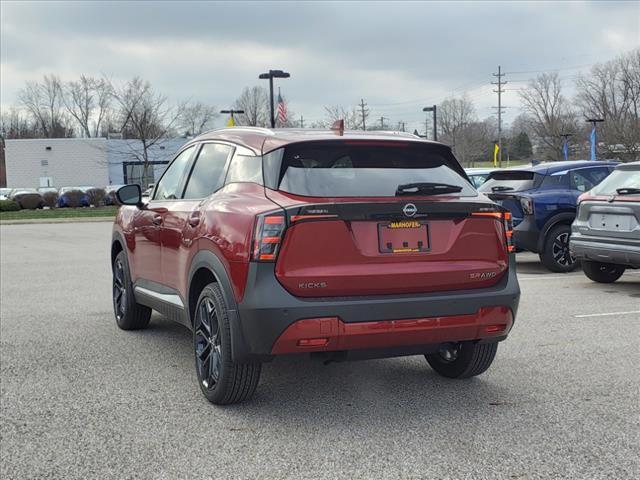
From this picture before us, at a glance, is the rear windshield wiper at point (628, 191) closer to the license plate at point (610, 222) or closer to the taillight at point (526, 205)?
the license plate at point (610, 222)

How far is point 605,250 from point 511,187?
110 inches

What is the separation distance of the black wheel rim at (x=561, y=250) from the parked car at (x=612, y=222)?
1459 mm

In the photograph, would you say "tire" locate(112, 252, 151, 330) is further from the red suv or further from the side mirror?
the red suv

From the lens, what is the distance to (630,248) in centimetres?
860

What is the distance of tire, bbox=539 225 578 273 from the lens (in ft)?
36.5

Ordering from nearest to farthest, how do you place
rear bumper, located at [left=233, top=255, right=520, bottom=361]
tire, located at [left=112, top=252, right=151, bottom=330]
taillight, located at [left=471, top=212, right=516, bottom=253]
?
rear bumper, located at [left=233, top=255, right=520, bottom=361]
taillight, located at [left=471, top=212, right=516, bottom=253]
tire, located at [left=112, top=252, right=151, bottom=330]

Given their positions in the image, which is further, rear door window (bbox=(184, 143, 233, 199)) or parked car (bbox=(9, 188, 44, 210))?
parked car (bbox=(9, 188, 44, 210))

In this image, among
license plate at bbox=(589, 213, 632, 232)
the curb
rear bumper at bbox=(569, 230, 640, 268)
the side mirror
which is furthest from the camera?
the curb

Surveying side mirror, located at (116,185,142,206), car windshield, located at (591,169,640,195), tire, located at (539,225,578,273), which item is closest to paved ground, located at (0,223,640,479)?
side mirror, located at (116,185,142,206)

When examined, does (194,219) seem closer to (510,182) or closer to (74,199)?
(510,182)

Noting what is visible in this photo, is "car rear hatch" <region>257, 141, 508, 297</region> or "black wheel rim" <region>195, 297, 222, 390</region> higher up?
"car rear hatch" <region>257, 141, 508, 297</region>

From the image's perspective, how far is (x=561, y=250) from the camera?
11.2 meters

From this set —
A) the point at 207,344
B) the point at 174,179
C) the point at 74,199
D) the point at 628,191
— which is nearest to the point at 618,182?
the point at 628,191

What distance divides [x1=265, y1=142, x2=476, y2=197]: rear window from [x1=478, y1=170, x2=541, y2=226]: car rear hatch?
6693mm
